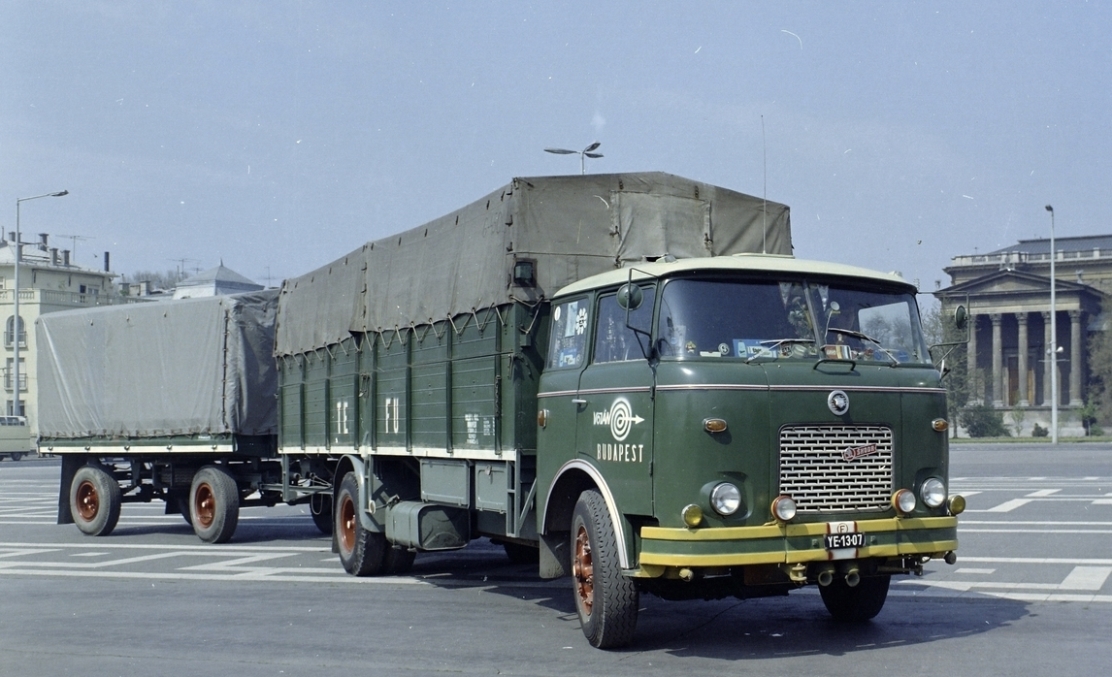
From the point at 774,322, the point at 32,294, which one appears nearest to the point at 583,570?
the point at 774,322

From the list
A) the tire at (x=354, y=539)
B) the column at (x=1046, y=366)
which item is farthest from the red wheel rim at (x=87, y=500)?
the column at (x=1046, y=366)

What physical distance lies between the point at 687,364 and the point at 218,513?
37.1 ft

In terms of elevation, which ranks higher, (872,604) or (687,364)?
(687,364)

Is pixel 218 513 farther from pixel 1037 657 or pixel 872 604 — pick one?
pixel 1037 657

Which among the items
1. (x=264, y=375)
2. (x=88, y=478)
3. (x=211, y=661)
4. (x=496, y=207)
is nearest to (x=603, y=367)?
(x=496, y=207)

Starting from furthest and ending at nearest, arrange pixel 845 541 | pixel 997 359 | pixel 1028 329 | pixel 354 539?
pixel 1028 329, pixel 997 359, pixel 354 539, pixel 845 541

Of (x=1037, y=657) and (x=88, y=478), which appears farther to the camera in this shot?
(x=88, y=478)

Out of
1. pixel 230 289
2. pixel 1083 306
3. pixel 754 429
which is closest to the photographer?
pixel 754 429

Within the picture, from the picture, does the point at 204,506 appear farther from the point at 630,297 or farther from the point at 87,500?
the point at 630,297

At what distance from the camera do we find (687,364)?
8.54 meters

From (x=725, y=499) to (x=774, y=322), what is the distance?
53.0 inches

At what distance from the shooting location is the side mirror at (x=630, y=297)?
870 centimetres

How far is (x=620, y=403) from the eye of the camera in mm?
9023

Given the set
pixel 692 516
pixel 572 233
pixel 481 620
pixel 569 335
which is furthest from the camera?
pixel 572 233
